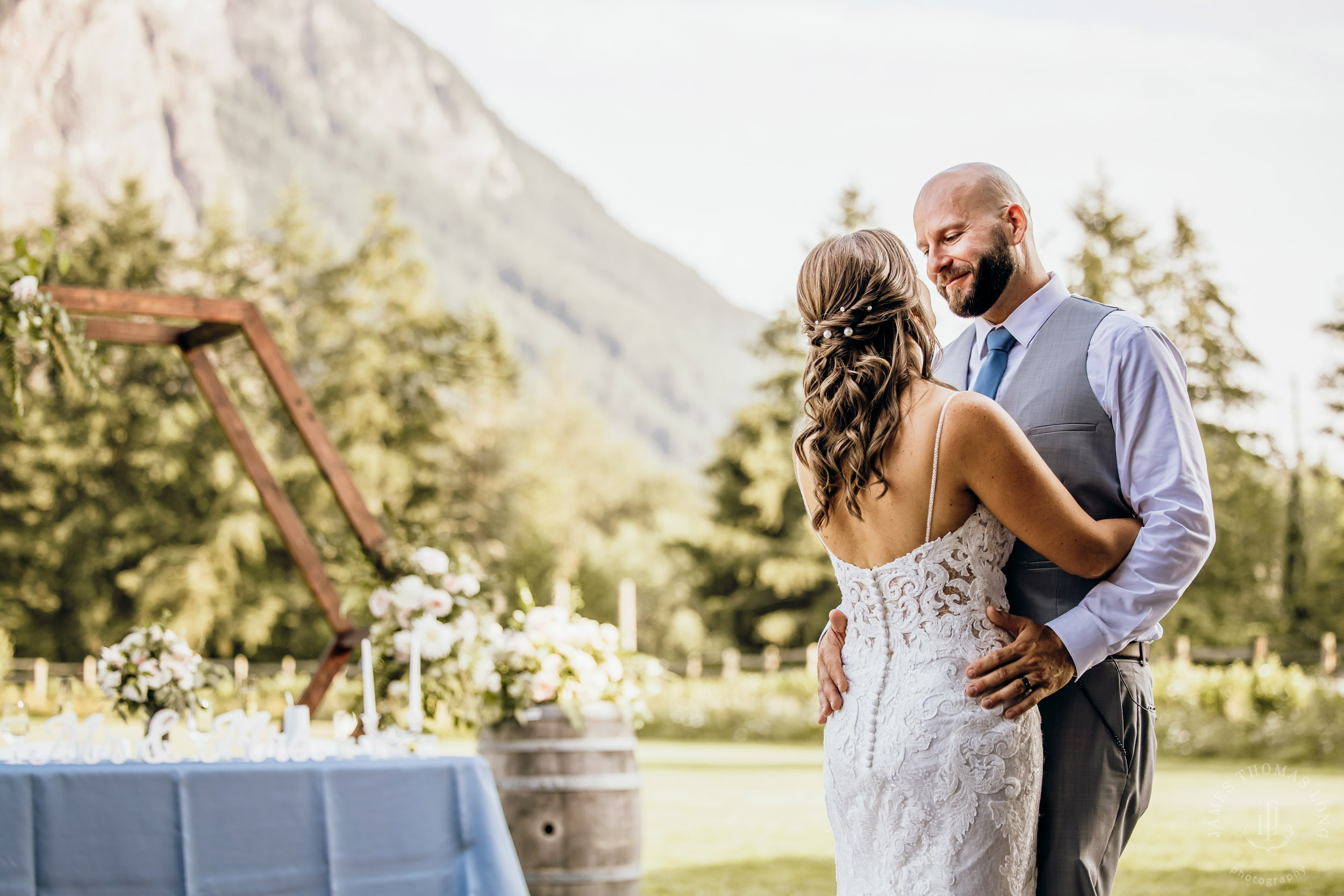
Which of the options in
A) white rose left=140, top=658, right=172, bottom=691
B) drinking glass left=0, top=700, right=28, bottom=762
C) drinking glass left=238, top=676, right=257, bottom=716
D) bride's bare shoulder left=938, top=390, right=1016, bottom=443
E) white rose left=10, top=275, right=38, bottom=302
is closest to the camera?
bride's bare shoulder left=938, top=390, right=1016, bottom=443

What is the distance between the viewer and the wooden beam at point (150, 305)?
507cm

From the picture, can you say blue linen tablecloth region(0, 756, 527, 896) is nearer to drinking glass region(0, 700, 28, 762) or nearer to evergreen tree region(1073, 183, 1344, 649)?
drinking glass region(0, 700, 28, 762)

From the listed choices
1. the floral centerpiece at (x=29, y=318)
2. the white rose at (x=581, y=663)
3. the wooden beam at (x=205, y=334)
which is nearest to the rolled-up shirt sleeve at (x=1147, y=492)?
the white rose at (x=581, y=663)

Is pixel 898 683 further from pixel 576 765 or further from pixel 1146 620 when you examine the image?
pixel 576 765

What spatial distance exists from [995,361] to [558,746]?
2.77 m

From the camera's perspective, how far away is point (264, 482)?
6.26 metres

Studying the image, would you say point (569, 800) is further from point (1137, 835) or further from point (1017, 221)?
point (1137, 835)

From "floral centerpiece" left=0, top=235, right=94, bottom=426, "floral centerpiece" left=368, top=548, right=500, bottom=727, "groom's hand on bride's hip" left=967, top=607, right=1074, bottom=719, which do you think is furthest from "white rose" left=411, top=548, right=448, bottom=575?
"groom's hand on bride's hip" left=967, top=607, right=1074, bottom=719

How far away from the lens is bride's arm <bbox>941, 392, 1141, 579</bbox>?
208 centimetres

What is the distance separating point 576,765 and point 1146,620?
3017 mm

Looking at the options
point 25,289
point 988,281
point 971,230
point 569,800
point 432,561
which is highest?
point 25,289

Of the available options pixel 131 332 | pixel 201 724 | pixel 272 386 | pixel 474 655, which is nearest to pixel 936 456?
pixel 474 655

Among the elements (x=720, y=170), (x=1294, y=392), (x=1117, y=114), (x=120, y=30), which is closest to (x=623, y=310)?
(x=720, y=170)

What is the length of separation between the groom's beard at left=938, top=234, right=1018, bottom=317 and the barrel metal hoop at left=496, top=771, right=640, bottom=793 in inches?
114
